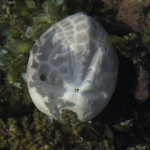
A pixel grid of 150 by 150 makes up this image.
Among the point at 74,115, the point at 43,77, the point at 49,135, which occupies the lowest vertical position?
the point at 49,135

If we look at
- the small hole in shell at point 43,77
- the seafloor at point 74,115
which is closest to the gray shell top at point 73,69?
the small hole in shell at point 43,77

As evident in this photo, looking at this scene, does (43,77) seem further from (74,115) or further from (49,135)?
(49,135)

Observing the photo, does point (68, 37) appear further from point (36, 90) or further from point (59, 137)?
point (59, 137)

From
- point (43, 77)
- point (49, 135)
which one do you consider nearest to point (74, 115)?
point (49, 135)

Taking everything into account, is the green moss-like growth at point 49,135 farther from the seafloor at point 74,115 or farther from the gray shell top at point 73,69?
the gray shell top at point 73,69

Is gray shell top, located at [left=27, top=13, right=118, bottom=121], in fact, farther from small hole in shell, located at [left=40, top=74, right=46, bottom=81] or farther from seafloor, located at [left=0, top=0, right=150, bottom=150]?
seafloor, located at [left=0, top=0, right=150, bottom=150]

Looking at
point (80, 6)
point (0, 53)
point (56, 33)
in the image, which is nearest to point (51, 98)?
point (56, 33)
